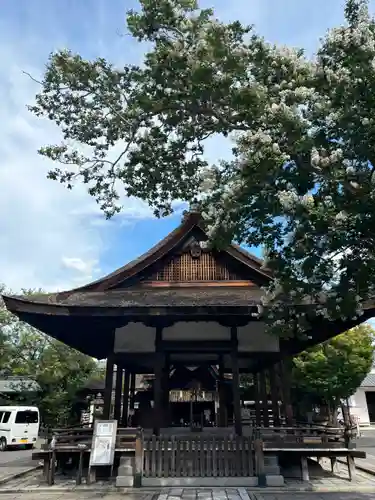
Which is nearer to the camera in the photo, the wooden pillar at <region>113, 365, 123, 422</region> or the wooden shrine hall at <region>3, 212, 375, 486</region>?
the wooden shrine hall at <region>3, 212, 375, 486</region>

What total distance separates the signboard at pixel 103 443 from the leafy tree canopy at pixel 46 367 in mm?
20910

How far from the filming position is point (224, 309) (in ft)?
35.1

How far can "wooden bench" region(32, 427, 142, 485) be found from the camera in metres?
10.6

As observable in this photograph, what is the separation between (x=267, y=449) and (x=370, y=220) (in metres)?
7.08

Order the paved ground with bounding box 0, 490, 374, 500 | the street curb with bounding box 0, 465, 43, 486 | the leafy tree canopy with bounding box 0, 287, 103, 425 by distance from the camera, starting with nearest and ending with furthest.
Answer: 1. the paved ground with bounding box 0, 490, 374, 500
2. the street curb with bounding box 0, 465, 43, 486
3. the leafy tree canopy with bounding box 0, 287, 103, 425

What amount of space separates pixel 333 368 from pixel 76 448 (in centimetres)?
2088

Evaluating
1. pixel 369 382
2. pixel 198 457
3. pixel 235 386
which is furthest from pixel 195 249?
pixel 369 382

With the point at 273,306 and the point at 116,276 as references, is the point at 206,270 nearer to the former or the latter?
the point at 116,276

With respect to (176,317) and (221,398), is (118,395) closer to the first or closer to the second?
(221,398)

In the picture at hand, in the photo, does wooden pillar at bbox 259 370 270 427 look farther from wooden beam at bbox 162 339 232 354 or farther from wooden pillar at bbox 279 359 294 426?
wooden beam at bbox 162 339 232 354

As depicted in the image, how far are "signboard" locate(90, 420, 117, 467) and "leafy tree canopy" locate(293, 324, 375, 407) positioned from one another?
20.1 meters

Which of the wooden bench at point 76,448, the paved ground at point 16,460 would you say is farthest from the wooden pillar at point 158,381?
the paved ground at point 16,460

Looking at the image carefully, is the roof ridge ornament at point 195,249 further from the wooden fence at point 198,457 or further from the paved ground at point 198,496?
the paved ground at point 198,496

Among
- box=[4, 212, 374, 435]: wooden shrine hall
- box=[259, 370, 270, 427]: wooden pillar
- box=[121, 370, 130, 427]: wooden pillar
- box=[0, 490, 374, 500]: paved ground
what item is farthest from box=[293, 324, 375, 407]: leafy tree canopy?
box=[0, 490, 374, 500]: paved ground
